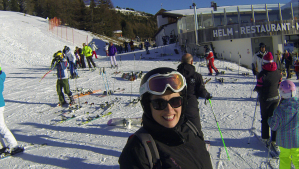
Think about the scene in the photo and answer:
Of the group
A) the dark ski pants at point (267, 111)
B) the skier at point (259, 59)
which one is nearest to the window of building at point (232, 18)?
the skier at point (259, 59)

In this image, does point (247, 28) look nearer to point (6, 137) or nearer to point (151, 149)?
point (6, 137)

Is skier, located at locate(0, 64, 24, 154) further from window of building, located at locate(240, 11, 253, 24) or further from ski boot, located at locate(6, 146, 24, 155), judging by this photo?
window of building, located at locate(240, 11, 253, 24)

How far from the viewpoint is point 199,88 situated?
346cm

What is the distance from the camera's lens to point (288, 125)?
116 inches

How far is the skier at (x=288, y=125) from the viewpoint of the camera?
2.91 m

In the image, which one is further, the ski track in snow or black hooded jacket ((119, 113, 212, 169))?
the ski track in snow

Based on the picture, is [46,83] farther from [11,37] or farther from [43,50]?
[11,37]

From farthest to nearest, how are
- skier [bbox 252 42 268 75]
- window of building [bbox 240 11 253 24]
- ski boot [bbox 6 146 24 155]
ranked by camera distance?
window of building [bbox 240 11 253 24] < skier [bbox 252 42 268 75] < ski boot [bbox 6 146 24 155]

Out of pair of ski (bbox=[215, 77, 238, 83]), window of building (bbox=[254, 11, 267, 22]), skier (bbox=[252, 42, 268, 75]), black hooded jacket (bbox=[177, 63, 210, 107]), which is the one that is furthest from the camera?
window of building (bbox=[254, 11, 267, 22])

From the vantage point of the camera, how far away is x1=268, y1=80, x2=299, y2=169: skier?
2.91 m

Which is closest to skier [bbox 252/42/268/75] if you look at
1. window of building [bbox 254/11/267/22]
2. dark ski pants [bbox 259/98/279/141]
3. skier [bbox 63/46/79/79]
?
dark ski pants [bbox 259/98/279/141]

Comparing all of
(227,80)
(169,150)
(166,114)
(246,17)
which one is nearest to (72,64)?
(227,80)

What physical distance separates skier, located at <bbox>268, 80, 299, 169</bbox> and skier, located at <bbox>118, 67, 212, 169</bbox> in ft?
6.51

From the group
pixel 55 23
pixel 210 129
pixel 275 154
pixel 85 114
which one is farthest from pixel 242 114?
pixel 55 23
